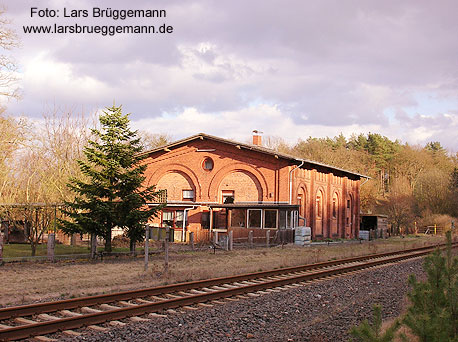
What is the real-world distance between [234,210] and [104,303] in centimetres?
2455

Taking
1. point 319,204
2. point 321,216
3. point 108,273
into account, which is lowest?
point 108,273

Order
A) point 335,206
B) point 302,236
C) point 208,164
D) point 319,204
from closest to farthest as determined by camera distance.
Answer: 1. point 302,236
2. point 208,164
3. point 319,204
4. point 335,206

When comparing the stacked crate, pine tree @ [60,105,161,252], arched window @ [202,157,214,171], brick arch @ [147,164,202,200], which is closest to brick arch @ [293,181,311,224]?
the stacked crate

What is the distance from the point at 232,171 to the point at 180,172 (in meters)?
4.15

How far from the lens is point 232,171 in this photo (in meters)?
36.5

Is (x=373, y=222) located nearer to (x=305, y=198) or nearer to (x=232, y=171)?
(x=305, y=198)

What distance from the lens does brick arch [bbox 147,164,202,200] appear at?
37.3 m

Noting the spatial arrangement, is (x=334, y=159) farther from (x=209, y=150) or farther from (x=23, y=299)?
(x=23, y=299)

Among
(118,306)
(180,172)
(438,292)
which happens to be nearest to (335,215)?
(180,172)

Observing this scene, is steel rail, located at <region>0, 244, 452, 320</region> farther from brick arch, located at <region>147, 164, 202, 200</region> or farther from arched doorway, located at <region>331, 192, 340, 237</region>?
arched doorway, located at <region>331, 192, 340, 237</region>

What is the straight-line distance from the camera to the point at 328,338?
8.45 m

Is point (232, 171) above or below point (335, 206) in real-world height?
above

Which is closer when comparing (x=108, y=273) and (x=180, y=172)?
(x=108, y=273)

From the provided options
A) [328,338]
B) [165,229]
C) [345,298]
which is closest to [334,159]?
[165,229]
